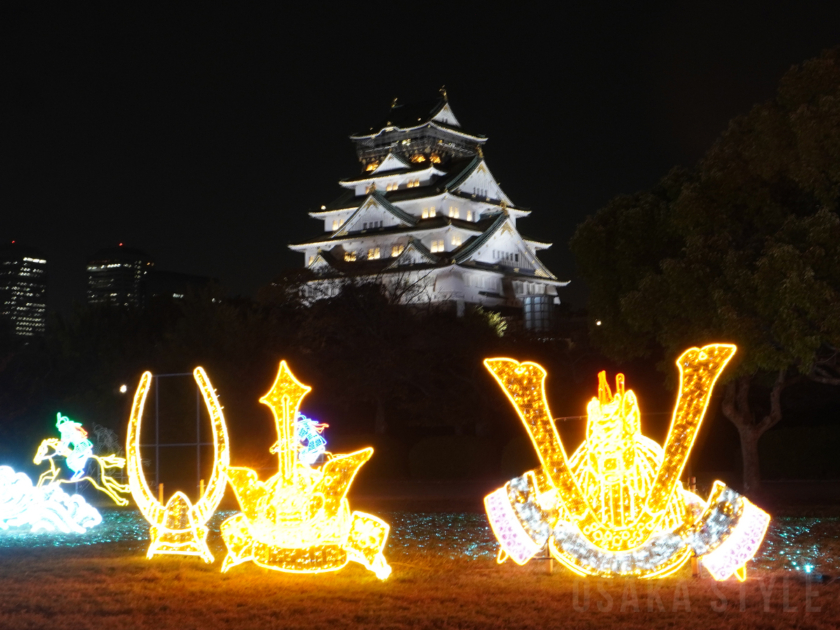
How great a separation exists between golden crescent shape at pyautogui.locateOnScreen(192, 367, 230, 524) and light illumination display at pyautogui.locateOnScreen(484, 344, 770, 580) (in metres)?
3.35

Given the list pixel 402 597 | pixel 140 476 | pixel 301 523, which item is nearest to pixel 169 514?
pixel 140 476

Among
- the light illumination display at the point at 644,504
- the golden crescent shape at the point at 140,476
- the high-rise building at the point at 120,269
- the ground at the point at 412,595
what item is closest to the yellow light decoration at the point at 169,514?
the golden crescent shape at the point at 140,476

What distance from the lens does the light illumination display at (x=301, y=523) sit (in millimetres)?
10297

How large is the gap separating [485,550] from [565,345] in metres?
19.5

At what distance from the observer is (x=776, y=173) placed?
1639 centimetres

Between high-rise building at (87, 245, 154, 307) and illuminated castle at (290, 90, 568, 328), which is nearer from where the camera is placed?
illuminated castle at (290, 90, 568, 328)

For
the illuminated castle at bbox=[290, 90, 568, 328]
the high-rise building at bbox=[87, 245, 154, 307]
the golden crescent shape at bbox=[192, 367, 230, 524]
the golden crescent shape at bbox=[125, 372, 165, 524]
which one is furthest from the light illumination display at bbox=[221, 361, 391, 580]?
the high-rise building at bbox=[87, 245, 154, 307]

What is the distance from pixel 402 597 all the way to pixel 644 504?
2.22 m

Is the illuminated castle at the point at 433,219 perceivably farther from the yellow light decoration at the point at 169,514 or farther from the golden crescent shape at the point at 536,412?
the golden crescent shape at the point at 536,412

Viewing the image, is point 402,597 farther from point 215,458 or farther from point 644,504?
point 215,458

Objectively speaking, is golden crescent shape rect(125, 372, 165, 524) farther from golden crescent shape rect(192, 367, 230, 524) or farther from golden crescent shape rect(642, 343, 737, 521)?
golden crescent shape rect(642, 343, 737, 521)

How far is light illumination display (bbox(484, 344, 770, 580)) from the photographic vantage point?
9.38 meters

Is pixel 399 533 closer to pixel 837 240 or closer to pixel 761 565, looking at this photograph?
pixel 761 565

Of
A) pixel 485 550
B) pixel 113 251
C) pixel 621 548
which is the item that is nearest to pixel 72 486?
pixel 485 550
